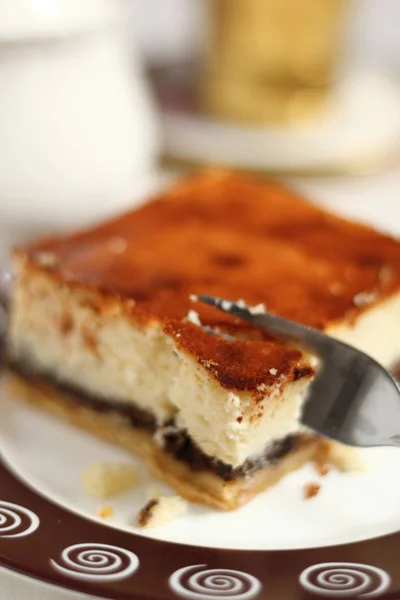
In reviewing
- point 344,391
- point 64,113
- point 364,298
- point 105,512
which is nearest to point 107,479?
point 105,512

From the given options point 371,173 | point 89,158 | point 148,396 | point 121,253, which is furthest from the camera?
point 371,173

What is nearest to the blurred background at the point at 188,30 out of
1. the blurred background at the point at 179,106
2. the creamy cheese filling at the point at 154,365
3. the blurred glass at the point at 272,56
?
the blurred background at the point at 179,106

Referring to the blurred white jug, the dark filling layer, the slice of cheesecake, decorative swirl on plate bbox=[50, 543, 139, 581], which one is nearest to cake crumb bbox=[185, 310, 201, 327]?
the slice of cheesecake

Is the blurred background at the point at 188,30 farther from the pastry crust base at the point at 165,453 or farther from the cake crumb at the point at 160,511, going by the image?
the cake crumb at the point at 160,511

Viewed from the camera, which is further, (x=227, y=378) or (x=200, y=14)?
(x=200, y=14)

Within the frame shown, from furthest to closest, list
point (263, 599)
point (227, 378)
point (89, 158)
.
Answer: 1. point (89, 158)
2. point (227, 378)
3. point (263, 599)

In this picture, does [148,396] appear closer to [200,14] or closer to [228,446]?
[228,446]

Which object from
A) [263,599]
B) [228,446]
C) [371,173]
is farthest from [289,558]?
[371,173]
